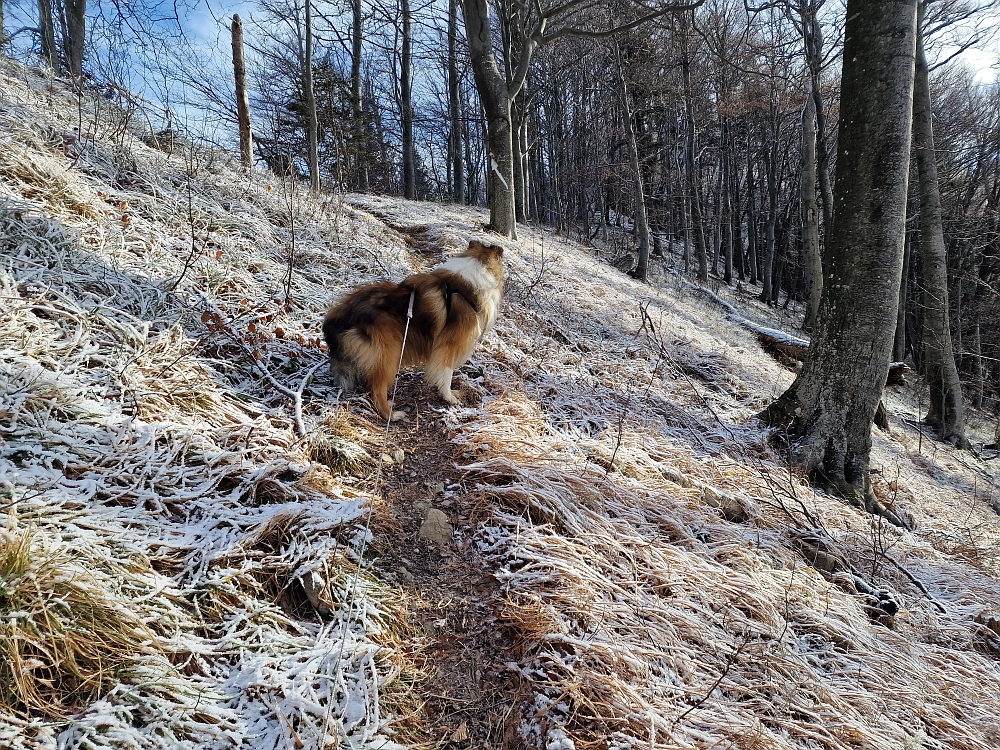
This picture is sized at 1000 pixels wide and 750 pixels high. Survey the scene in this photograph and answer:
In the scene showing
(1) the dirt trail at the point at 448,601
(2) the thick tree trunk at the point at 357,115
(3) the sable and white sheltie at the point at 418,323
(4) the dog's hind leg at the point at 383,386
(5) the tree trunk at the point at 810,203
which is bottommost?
(1) the dirt trail at the point at 448,601

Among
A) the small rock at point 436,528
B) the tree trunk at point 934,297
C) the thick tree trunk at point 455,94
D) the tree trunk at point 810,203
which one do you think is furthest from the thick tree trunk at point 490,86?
the tree trunk at point 810,203

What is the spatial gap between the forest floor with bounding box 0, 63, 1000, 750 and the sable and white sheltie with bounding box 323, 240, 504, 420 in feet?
0.74

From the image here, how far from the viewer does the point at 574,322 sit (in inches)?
303

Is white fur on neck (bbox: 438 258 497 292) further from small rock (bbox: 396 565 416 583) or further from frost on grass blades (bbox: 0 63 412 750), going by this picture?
small rock (bbox: 396 565 416 583)

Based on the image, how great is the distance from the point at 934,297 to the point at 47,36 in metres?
19.2

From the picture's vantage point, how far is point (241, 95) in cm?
848

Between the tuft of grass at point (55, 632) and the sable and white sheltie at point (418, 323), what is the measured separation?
73.3 inches

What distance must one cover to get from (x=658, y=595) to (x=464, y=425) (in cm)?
188

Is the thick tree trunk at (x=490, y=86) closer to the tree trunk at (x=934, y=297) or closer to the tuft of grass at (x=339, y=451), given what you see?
the tree trunk at (x=934, y=297)

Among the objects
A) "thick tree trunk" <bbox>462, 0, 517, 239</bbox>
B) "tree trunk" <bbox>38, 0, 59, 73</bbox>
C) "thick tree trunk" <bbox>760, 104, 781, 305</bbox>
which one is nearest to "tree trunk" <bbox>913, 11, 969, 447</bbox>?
"thick tree trunk" <bbox>462, 0, 517, 239</bbox>

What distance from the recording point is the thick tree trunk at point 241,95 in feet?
27.9

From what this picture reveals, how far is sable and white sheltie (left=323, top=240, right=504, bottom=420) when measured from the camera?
369 cm

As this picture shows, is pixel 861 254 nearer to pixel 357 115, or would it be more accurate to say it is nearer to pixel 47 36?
pixel 47 36

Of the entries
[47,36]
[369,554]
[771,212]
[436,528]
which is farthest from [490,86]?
[771,212]
